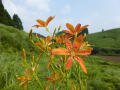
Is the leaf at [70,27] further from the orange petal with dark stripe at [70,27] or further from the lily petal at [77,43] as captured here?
the lily petal at [77,43]

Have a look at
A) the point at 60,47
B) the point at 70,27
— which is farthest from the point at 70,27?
the point at 60,47

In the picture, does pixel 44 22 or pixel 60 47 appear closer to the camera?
pixel 60 47

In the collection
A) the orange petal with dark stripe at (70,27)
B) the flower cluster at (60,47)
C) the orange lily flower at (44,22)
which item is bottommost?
the flower cluster at (60,47)

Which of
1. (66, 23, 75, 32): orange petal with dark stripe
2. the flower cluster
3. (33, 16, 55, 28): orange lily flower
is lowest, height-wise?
the flower cluster

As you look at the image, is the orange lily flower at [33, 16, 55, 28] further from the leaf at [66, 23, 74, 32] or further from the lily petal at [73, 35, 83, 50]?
the lily petal at [73, 35, 83, 50]

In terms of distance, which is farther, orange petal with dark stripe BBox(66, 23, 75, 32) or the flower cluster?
orange petal with dark stripe BBox(66, 23, 75, 32)

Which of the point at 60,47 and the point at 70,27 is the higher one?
the point at 70,27

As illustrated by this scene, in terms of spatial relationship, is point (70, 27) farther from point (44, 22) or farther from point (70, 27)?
point (44, 22)

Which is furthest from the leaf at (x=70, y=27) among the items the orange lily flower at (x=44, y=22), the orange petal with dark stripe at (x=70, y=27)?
the orange lily flower at (x=44, y=22)

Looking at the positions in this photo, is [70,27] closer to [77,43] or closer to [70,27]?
[70,27]

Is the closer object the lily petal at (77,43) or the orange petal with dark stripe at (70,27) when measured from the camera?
the lily petal at (77,43)

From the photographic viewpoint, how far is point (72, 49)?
0.50 metres

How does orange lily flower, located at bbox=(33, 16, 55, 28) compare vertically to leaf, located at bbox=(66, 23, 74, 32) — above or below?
above

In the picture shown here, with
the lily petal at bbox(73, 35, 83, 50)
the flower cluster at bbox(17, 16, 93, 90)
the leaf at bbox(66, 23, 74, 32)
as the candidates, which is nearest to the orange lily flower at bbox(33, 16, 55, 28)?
the flower cluster at bbox(17, 16, 93, 90)
